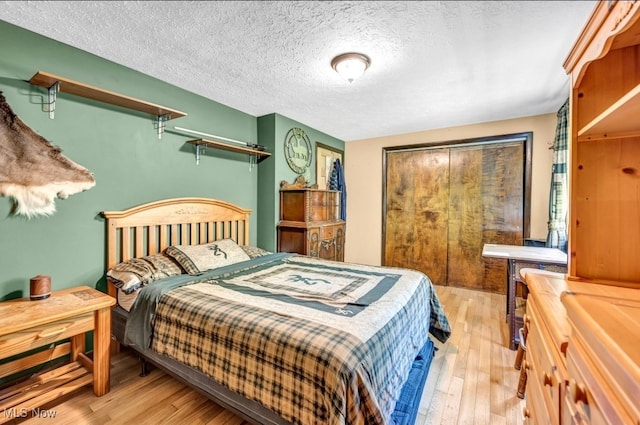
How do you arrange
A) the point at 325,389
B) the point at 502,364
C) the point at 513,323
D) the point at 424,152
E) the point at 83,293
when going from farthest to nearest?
1. the point at 424,152
2. the point at 513,323
3. the point at 502,364
4. the point at 83,293
5. the point at 325,389

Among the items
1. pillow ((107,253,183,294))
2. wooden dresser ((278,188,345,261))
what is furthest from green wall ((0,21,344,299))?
wooden dresser ((278,188,345,261))

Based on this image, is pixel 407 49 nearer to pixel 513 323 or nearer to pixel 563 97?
pixel 563 97

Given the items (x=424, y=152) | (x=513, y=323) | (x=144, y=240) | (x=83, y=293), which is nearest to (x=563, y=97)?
(x=424, y=152)

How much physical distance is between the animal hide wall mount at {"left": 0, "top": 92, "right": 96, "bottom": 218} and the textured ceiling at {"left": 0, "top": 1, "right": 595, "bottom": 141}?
695mm

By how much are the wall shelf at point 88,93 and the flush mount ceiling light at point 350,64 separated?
1408mm

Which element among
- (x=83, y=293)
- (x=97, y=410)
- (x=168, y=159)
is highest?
(x=168, y=159)

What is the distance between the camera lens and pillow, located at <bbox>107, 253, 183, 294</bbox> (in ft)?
6.44

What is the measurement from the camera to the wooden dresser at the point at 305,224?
11.0 feet

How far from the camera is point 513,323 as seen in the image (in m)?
2.31

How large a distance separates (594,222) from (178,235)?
9.80 ft

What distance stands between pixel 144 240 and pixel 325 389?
2090 mm

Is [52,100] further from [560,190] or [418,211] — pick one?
[560,190]

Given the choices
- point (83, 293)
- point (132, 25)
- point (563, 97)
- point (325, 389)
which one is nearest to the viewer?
point (325, 389)

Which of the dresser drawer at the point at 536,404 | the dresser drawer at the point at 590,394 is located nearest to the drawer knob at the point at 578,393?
Answer: the dresser drawer at the point at 590,394
